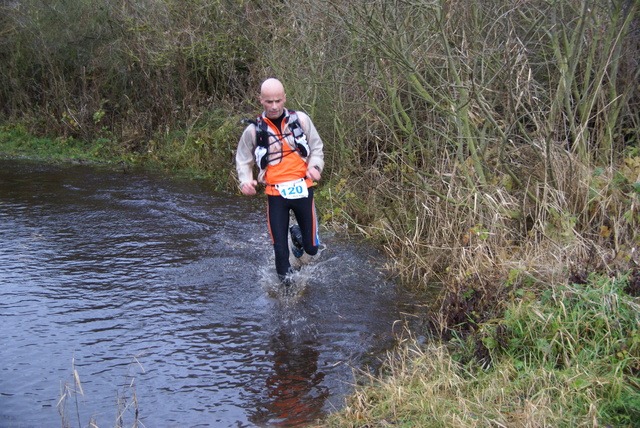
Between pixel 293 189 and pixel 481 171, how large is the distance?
1.93 meters

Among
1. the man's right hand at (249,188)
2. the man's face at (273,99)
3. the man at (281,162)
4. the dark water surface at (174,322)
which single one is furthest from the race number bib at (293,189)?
the dark water surface at (174,322)

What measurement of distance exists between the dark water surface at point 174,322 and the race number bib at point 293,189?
98 centimetres

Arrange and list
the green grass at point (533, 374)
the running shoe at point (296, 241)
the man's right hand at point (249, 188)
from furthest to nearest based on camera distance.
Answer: the running shoe at point (296, 241)
the man's right hand at point (249, 188)
the green grass at point (533, 374)

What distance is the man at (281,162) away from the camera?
6.06 m

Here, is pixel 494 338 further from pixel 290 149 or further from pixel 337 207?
pixel 337 207

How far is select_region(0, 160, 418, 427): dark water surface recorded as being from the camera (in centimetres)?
441

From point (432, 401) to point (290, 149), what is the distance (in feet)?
9.69

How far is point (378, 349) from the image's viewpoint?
5.16 metres

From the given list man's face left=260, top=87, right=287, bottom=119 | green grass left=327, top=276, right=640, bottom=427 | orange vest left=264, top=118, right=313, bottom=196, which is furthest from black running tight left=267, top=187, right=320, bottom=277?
green grass left=327, top=276, right=640, bottom=427

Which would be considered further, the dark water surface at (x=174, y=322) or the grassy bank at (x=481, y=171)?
the dark water surface at (x=174, y=322)

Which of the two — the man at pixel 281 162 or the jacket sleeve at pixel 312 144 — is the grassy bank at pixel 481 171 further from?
the man at pixel 281 162

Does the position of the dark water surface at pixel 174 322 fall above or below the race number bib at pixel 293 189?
below

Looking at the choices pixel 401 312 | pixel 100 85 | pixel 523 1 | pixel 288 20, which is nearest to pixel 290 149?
pixel 401 312

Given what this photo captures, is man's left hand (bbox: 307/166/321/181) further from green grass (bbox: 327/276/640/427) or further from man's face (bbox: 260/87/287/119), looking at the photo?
green grass (bbox: 327/276/640/427)
